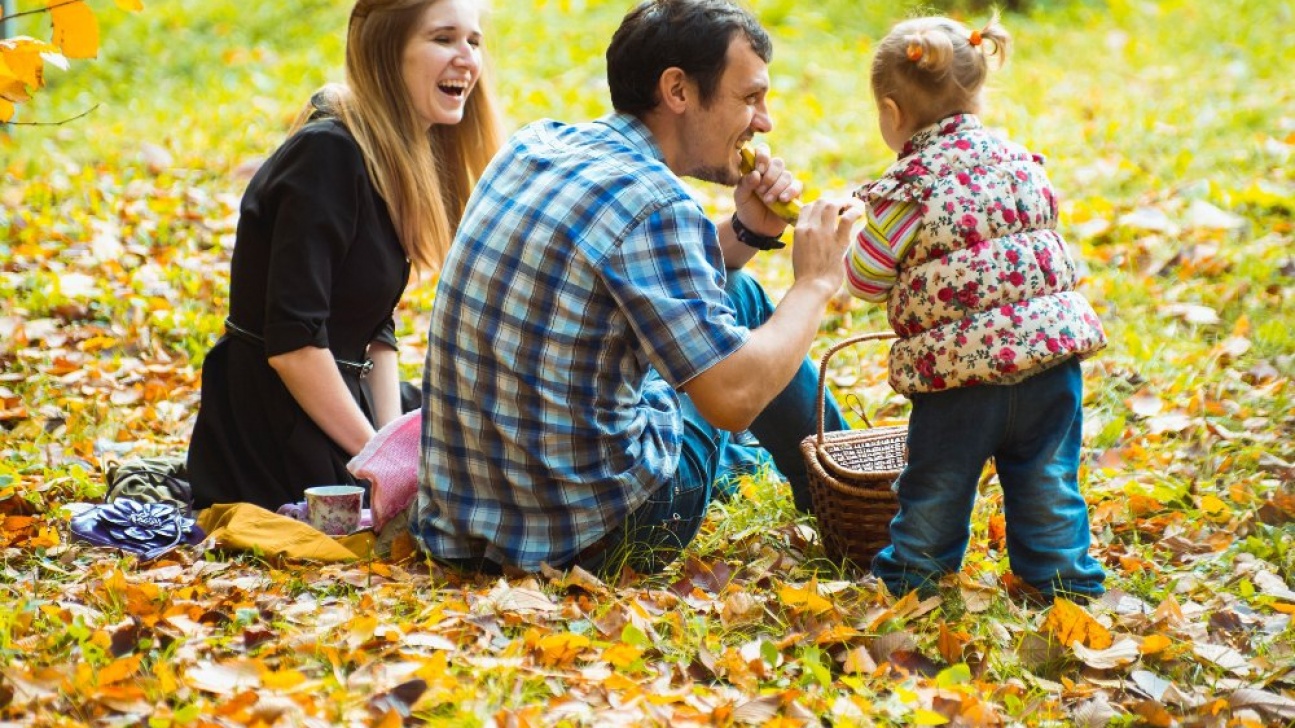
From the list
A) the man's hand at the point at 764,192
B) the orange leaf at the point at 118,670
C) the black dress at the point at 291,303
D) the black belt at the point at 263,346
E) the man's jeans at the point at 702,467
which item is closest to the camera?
the orange leaf at the point at 118,670

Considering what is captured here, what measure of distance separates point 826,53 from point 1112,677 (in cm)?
739

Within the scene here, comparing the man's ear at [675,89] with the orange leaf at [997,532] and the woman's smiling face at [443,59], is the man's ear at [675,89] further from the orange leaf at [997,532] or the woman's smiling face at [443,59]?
the orange leaf at [997,532]

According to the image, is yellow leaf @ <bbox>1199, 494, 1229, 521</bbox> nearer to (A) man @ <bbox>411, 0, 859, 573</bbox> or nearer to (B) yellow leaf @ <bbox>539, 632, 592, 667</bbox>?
(A) man @ <bbox>411, 0, 859, 573</bbox>

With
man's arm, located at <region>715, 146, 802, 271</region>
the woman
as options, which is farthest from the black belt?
man's arm, located at <region>715, 146, 802, 271</region>

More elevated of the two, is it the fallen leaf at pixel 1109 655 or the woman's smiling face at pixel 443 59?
the woman's smiling face at pixel 443 59

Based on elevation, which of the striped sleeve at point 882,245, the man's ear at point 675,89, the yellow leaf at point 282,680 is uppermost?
the man's ear at point 675,89

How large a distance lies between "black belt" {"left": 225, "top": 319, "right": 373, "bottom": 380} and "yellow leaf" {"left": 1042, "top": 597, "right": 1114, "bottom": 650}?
6.43 feet

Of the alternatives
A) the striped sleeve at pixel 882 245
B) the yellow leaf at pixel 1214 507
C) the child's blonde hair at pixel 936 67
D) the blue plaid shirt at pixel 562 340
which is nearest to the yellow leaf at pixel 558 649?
the blue plaid shirt at pixel 562 340

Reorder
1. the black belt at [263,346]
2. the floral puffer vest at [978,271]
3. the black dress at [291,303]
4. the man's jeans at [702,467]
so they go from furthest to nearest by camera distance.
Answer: the black belt at [263,346]
the black dress at [291,303]
the man's jeans at [702,467]
the floral puffer vest at [978,271]

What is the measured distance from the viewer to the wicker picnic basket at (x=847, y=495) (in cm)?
317

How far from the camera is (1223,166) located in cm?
673

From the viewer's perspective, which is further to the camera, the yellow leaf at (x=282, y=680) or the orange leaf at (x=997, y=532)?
the orange leaf at (x=997, y=532)

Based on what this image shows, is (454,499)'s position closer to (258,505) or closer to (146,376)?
(258,505)

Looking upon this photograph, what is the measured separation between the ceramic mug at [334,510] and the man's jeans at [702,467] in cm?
63
